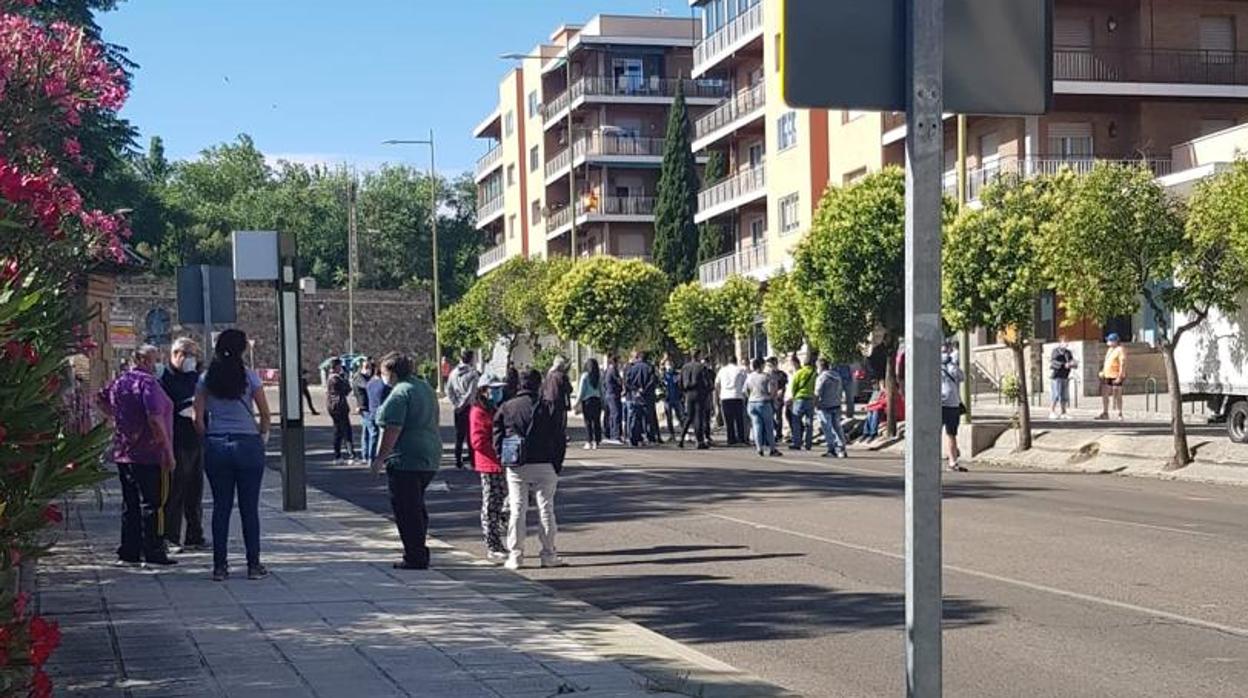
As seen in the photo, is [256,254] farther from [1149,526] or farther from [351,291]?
[351,291]

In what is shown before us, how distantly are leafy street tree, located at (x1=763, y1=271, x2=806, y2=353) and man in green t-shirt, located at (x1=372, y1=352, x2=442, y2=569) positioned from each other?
2205 centimetres

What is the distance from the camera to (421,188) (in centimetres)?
11206

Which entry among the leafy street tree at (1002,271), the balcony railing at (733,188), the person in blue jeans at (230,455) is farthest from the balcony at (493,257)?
the person in blue jeans at (230,455)

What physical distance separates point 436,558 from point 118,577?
2.65 meters

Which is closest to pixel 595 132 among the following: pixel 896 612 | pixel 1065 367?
pixel 1065 367

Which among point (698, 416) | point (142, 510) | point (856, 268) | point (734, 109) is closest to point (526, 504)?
point (142, 510)

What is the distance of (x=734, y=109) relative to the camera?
5519 cm

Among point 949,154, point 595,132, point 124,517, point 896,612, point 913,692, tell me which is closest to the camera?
point 913,692

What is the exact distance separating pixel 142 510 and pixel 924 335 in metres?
9.01

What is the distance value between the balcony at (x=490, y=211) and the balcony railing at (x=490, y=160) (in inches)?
76.8

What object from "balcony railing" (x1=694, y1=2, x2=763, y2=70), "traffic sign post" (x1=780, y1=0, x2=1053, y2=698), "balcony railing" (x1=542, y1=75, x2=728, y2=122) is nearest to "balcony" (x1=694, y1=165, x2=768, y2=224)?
"balcony railing" (x1=694, y1=2, x2=763, y2=70)

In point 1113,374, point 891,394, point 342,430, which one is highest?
point 1113,374

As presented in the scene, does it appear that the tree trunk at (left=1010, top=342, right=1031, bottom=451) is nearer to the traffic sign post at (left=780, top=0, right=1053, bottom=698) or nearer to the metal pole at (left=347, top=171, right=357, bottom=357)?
the traffic sign post at (left=780, top=0, right=1053, bottom=698)

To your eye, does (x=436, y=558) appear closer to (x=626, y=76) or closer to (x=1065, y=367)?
(x=1065, y=367)
